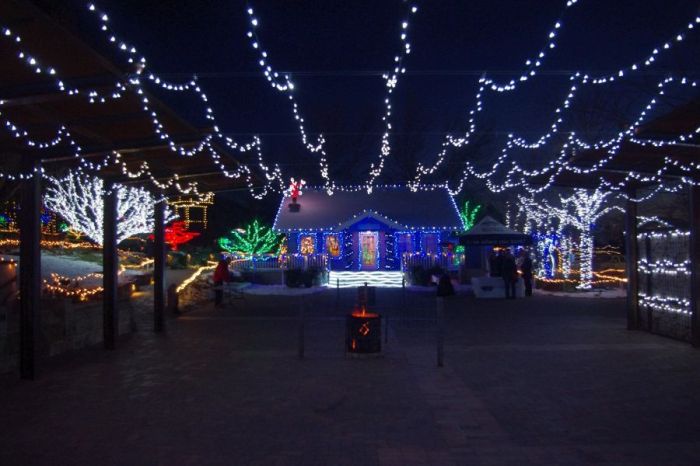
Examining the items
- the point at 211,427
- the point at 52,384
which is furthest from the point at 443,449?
the point at 52,384

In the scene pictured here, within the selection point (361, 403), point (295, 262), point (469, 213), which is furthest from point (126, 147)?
point (469, 213)

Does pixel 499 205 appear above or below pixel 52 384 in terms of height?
above

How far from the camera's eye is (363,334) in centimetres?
1112

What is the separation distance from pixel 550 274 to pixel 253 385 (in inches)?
836

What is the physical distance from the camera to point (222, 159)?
13.7 m

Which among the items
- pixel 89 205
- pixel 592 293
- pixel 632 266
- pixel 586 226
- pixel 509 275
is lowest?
Result: pixel 592 293

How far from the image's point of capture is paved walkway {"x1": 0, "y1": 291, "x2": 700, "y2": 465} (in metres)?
6.25

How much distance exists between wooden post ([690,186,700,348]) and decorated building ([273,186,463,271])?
2135 centimetres

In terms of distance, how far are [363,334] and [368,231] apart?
2361 centimetres

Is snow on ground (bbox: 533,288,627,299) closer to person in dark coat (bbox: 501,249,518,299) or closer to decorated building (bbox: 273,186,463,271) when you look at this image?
person in dark coat (bbox: 501,249,518,299)

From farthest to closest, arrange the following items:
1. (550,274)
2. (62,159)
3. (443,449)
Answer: (550,274) < (62,159) < (443,449)

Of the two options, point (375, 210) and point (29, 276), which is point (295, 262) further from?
point (29, 276)

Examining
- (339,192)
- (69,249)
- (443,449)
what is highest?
(339,192)

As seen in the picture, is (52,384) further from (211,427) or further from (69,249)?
(69,249)
